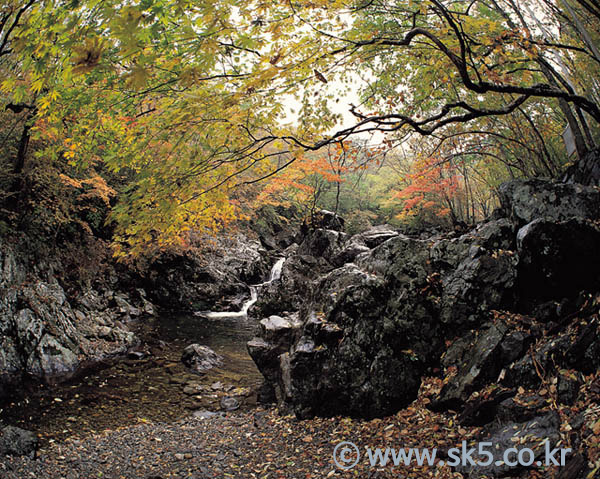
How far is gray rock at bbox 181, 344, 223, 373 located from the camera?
8547 mm

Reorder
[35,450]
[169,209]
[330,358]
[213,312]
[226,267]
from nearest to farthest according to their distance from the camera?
[169,209] < [35,450] < [330,358] < [213,312] < [226,267]

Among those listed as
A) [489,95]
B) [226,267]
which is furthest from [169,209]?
[226,267]

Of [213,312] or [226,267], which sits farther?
[226,267]

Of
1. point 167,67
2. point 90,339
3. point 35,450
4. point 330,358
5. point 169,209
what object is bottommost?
point 35,450

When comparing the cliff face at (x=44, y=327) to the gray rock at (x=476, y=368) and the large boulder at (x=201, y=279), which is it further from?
the gray rock at (x=476, y=368)

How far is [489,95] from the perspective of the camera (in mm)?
8688

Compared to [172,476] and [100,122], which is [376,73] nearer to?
[100,122]

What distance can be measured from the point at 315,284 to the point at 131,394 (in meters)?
4.28

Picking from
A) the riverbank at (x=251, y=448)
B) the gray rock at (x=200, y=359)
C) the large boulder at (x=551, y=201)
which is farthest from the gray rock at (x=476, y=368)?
the gray rock at (x=200, y=359)

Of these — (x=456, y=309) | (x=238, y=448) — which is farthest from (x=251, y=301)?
(x=456, y=309)

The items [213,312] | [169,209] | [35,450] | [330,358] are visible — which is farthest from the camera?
[213,312]

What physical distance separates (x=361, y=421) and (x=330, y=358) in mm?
989

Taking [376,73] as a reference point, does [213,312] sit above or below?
below

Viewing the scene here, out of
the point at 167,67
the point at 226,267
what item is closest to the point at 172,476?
the point at 167,67
